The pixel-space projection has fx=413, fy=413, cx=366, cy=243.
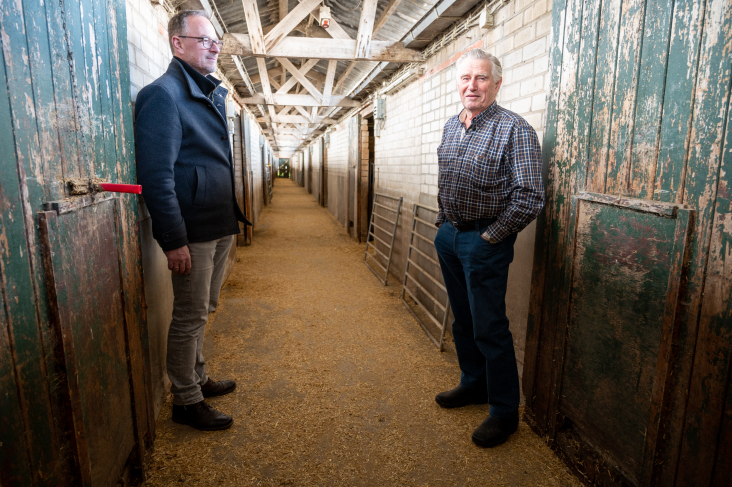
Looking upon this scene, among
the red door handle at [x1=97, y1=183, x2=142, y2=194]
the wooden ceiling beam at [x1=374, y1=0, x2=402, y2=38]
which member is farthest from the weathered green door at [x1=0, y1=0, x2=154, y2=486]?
the wooden ceiling beam at [x1=374, y1=0, x2=402, y2=38]

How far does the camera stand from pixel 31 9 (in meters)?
1.09

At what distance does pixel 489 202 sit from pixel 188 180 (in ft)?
4.62

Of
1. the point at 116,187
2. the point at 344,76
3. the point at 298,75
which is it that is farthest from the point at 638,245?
the point at 344,76

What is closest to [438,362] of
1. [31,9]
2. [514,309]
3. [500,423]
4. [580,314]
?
[514,309]

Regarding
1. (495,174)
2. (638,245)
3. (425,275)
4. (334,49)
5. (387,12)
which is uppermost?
(387,12)

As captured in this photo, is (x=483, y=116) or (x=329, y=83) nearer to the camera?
(x=483, y=116)

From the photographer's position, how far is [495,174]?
193 centimetres

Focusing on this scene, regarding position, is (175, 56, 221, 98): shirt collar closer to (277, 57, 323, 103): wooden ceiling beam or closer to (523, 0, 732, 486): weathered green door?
(523, 0, 732, 486): weathered green door

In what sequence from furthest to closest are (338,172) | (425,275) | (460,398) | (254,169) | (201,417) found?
(338,172), (254,169), (425,275), (460,398), (201,417)

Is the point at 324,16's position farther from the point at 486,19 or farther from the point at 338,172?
the point at 338,172

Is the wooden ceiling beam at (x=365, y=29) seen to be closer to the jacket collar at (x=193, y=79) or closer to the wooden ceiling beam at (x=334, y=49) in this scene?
the wooden ceiling beam at (x=334, y=49)

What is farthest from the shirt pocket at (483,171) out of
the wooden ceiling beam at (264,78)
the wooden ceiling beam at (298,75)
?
the wooden ceiling beam at (298,75)

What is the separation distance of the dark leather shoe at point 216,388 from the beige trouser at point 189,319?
0.30m

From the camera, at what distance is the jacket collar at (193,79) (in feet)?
6.21
